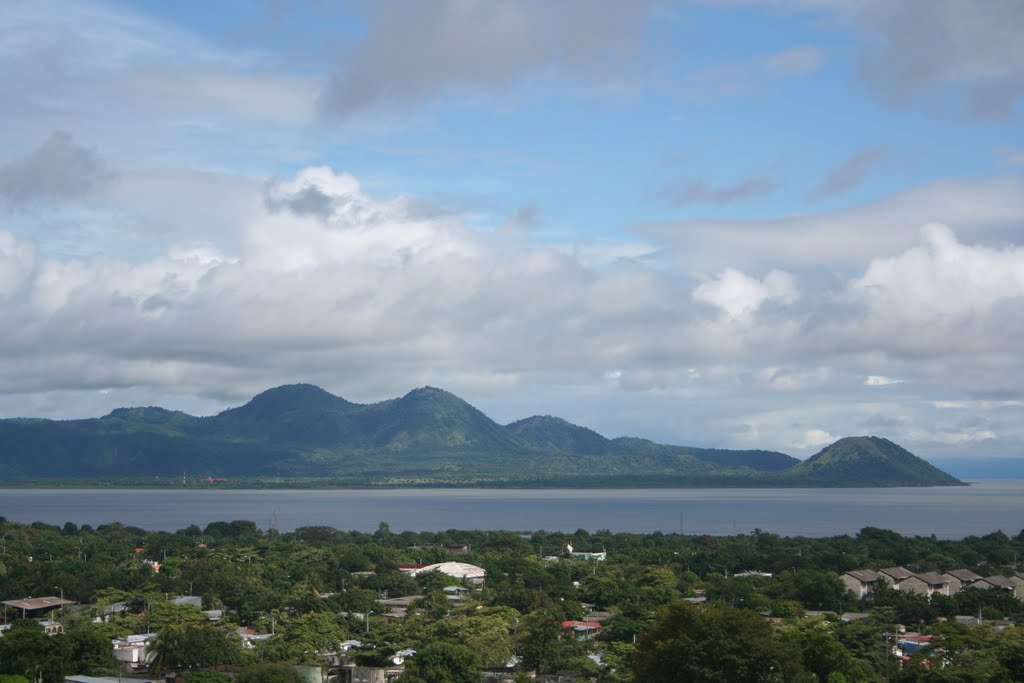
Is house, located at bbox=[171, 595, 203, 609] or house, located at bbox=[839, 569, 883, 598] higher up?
house, located at bbox=[839, 569, 883, 598]

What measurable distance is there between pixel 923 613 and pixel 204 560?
1351 inches

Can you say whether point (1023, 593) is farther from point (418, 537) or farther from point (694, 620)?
point (418, 537)

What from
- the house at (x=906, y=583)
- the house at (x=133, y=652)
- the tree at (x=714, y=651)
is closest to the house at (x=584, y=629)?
the tree at (x=714, y=651)

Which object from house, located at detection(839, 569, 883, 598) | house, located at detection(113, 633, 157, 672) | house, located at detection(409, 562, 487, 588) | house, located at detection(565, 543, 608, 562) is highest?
house, located at detection(839, 569, 883, 598)

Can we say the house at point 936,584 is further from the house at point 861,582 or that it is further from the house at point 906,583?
the house at point 861,582

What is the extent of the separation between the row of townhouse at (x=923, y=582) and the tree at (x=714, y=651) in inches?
982

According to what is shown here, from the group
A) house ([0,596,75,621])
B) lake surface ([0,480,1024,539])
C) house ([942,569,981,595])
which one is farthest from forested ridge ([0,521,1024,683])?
lake surface ([0,480,1024,539])

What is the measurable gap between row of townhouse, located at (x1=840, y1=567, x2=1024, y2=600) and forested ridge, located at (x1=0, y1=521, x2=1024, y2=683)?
138 centimetres

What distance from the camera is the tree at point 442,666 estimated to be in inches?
1179

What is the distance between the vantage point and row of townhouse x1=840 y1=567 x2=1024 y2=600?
50.9m

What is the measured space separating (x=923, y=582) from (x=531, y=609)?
1999 cm

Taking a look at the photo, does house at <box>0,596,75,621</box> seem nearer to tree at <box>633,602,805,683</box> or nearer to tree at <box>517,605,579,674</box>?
tree at <box>517,605,579,674</box>

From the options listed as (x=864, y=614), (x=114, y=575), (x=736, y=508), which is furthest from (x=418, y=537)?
(x=736, y=508)

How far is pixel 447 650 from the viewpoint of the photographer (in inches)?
1207
